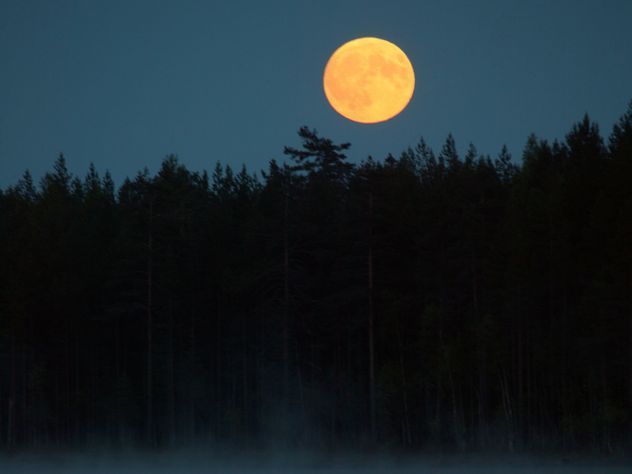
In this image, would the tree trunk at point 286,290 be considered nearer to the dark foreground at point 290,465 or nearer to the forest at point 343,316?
the forest at point 343,316

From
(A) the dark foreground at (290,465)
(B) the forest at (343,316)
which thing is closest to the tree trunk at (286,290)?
(B) the forest at (343,316)

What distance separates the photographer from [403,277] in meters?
38.4

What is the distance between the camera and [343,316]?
121ft

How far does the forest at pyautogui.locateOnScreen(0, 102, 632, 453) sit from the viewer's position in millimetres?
33344

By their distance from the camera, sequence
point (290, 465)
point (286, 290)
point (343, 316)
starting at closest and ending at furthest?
point (290, 465) → point (286, 290) → point (343, 316)

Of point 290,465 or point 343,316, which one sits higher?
point 343,316

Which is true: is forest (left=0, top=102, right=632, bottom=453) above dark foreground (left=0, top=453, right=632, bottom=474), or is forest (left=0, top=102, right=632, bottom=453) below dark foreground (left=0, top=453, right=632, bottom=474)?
above

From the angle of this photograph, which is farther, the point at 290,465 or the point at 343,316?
the point at 343,316

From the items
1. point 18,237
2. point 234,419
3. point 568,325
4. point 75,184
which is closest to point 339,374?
point 234,419

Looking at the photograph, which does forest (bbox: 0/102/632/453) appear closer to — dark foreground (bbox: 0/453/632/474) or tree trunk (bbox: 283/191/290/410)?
tree trunk (bbox: 283/191/290/410)

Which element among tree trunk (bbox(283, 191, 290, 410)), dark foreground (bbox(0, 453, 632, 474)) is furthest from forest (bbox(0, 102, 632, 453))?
dark foreground (bbox(0, 453, 632, 474))

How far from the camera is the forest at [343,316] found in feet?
109

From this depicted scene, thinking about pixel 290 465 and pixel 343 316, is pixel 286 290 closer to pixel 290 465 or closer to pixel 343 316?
pixel 343 316

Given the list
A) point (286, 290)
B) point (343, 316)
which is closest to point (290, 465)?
point (286, 290)
